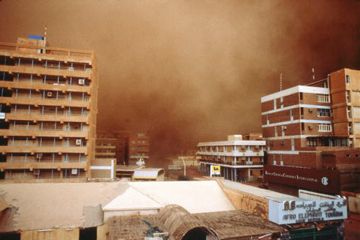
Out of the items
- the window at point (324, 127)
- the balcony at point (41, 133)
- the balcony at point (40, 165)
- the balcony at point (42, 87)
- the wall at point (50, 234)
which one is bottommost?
the wall at point (50, 234)

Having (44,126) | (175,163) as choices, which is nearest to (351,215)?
(44,126)

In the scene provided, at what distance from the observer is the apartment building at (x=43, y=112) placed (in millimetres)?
40281

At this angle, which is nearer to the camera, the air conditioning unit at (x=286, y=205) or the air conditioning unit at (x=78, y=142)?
the air conditioning unit at (x=286, y=205)

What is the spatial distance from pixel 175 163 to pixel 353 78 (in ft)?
268

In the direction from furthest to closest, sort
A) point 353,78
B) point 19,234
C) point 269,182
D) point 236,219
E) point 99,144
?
1. point 99,144
2. point 353,78
3. point 269,182
4. point 236,219
5. point 19,234

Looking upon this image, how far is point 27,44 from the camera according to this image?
143 ft

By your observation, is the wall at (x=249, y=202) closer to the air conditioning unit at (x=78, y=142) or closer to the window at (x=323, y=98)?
the air conditioning unit at (x=78, y=142)

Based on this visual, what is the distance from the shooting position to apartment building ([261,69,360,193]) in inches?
1813

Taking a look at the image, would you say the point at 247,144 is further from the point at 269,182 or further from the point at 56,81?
the point at 56,81

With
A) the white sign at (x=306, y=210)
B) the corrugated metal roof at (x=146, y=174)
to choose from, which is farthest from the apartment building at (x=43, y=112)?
the white sign at (x=306, y=210)

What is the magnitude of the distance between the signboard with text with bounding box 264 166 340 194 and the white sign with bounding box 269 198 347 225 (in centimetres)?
1169

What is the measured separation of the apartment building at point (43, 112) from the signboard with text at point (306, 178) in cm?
3465

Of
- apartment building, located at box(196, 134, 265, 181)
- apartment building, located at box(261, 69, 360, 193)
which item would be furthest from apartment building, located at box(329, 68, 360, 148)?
apartment building, located at box(196, 134, 265, 181)

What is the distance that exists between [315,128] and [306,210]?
121ft
